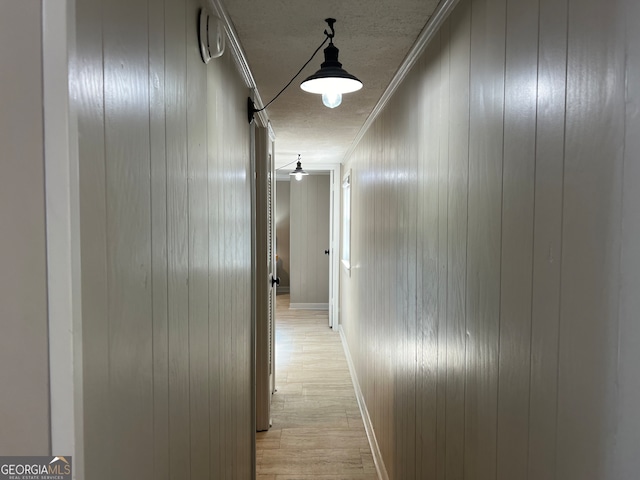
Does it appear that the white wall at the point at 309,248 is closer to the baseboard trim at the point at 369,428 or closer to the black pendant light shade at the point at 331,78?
the baseboard trim at the point at 369,428

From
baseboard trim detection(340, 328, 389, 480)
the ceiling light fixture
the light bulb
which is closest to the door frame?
baseboard trim detection(340, 328, 389, 480)

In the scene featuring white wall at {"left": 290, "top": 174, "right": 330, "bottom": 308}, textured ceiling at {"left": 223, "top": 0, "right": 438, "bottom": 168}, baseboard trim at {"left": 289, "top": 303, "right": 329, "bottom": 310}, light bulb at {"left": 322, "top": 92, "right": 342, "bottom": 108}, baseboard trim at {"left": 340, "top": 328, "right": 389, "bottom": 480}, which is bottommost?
baseboard trim at {"left": 340, "top": 328, "right": 389, "bottom": 480}

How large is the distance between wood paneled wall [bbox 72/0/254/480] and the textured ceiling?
0.78 feet

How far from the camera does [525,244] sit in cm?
97

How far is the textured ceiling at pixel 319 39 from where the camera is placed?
1.62 m

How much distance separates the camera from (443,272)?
1588mm

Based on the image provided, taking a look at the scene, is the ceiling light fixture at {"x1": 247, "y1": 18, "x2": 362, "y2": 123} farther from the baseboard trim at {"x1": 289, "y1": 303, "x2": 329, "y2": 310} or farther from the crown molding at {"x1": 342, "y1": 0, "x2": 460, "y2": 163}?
the baseboard trim at {"x1": 289, "y1": 303, "x2": 329, "y2": 310}

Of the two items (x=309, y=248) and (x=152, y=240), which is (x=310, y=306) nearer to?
(x=309, y=248)

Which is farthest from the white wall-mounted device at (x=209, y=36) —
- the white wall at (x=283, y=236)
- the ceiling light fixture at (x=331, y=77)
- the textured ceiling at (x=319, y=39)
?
the white wall at (x=283, y=236)

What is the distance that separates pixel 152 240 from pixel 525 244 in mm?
777

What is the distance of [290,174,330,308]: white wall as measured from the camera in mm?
8094

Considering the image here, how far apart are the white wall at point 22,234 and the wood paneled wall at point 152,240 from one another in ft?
0.18

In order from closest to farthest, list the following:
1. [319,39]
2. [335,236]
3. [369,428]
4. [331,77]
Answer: [331,77]
[319,39]
[369,428]
[335,236]

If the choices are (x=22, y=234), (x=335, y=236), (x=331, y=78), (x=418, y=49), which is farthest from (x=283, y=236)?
(x=22, y=234)
